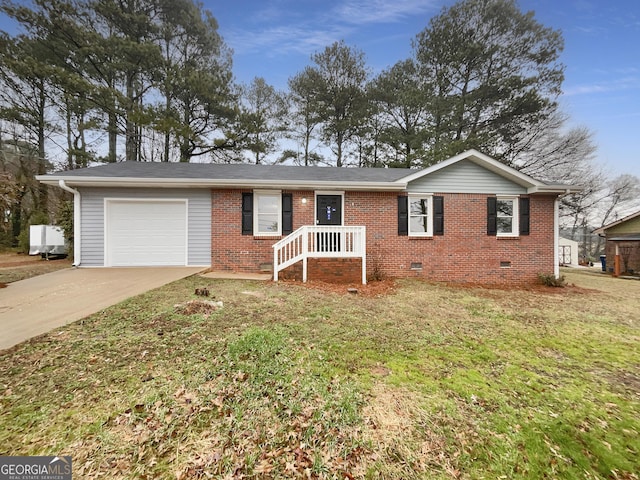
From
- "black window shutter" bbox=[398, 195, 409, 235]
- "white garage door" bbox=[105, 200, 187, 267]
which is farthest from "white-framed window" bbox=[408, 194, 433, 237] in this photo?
"white garage door" bbox=[105, 200, 187, 267]

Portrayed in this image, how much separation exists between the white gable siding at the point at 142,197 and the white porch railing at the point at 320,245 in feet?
8.54

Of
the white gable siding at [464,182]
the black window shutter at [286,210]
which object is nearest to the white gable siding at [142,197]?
the black window shutter at [286,210]

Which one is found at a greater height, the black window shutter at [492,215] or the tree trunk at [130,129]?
the tree trunk at [130,129]

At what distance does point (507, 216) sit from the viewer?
27.2 feet

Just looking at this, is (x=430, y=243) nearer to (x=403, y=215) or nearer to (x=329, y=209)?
(x=403, y=215)

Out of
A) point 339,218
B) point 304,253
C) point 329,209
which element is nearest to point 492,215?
point 339,218

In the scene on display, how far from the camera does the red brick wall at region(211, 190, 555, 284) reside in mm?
7750

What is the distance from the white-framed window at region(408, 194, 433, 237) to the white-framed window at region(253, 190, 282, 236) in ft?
13.9

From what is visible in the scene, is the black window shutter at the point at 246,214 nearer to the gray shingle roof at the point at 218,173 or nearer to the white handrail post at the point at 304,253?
the gray shingle roof at the point at 218,173

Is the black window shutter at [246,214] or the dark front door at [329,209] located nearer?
the black window shutter at [246,214]

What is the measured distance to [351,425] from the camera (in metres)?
1.90

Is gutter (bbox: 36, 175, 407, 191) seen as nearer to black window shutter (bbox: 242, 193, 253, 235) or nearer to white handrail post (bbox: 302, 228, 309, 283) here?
black window shutter (bbox: 242, 193, 253, 235)

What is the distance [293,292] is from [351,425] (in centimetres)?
366

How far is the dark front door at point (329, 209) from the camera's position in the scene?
801 centimetres
